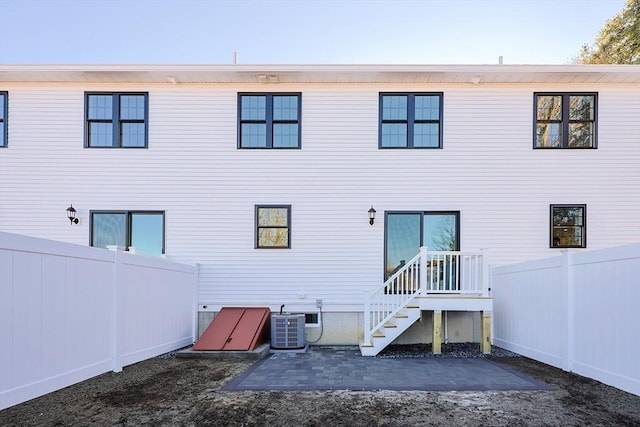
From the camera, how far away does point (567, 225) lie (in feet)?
25.3

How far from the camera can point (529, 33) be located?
14102 millimetres

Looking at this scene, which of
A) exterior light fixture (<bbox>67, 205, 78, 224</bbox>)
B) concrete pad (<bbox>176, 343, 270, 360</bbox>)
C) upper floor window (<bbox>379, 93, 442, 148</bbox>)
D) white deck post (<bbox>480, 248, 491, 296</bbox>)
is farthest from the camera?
upper floor window (<bbox>379, 93, 442, 148</bbox>)

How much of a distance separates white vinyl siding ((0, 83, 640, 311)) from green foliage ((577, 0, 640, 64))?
9.71 metres

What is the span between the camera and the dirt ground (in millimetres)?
3664

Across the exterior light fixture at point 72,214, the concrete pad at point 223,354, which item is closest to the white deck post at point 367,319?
the concrete pad at point 223,354

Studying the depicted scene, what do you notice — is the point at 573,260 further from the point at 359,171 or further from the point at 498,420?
the point at 359,171

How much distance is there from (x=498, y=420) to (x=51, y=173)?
902 centimetres

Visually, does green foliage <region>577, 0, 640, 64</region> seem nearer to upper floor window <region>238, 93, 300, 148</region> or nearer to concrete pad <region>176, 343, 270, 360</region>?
upper floor window <region>238, 93, 300, 148</region>

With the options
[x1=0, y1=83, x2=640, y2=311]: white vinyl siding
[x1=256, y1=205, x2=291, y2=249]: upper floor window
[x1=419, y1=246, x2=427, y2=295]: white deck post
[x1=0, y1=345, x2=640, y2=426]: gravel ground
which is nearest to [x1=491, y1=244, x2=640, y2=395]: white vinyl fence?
[x1=0, y1=345, x2=640, y2=426]: gravel ground

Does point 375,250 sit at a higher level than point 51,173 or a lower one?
lower

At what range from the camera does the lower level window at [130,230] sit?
7727 millimetres

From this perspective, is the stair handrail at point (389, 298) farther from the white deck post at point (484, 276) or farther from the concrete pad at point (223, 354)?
the concrete pad at point (223, 354)

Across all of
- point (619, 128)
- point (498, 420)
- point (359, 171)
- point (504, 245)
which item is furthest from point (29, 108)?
point (619, 128)

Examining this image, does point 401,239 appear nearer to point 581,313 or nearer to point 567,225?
point 581,313
